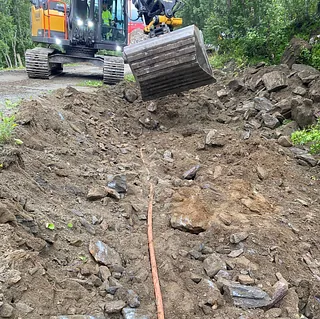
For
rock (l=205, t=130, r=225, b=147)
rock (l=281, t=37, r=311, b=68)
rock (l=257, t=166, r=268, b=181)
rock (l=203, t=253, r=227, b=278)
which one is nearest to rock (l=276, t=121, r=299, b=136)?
rock (l=205, t=130, r=225, b=147)

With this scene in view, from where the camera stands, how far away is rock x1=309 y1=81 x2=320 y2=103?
23.5 ft

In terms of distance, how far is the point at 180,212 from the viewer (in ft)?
13.3

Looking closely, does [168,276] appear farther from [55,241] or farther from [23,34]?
[23,34]

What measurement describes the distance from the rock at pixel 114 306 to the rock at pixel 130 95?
548cm

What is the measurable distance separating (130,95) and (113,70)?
1.92m

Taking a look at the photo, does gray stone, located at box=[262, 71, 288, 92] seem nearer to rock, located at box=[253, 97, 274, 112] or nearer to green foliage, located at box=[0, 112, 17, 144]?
rock, located at box=[253, 97, 274, 112]

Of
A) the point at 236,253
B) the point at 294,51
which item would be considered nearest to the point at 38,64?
the point at 294,51

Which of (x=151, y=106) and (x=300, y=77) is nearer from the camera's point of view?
(x=151, y=106)

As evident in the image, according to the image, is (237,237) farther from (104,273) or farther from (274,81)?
(274,81)

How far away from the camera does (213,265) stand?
3.24 m

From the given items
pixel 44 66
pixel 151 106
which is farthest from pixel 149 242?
pixel 44 66

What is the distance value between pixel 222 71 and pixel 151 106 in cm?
459

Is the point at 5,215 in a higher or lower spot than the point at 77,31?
higher

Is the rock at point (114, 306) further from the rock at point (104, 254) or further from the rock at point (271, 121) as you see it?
the rock at point (271, 121)
